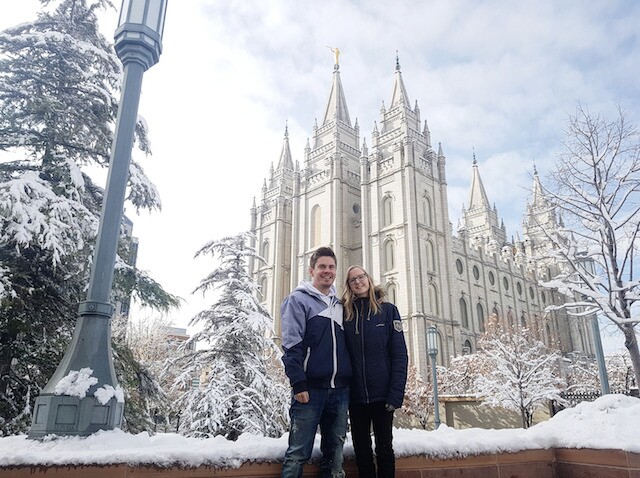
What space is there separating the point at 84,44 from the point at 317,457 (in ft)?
25.4

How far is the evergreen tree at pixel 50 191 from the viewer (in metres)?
6.41

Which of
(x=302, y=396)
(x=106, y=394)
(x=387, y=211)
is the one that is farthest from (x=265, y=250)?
(x=302, y=396)

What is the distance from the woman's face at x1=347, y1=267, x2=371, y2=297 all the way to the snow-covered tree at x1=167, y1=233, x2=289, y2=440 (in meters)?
9.54

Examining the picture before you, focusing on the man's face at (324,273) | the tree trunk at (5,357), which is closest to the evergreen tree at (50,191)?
the tree trunk at (5,357)

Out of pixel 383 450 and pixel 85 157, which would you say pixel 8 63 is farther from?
pixel 383 450

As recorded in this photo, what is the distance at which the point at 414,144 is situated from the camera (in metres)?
41.2

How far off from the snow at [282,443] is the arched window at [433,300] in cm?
3340

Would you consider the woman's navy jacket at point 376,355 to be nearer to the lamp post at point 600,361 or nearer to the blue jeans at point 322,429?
the blue jeans at point 322,429

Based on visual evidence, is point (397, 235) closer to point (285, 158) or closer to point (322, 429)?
point (285, 158)

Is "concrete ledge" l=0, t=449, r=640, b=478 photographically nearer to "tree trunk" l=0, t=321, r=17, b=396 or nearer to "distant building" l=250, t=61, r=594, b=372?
"tree trunk" l=0, t=321, r=17, b=396

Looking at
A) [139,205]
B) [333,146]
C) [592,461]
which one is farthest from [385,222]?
[592,461]

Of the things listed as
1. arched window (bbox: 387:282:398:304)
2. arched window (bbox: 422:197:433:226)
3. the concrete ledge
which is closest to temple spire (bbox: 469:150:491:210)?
arched window (bbox: 422:197:433:226)

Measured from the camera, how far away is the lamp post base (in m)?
2.79

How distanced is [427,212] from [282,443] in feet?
127
